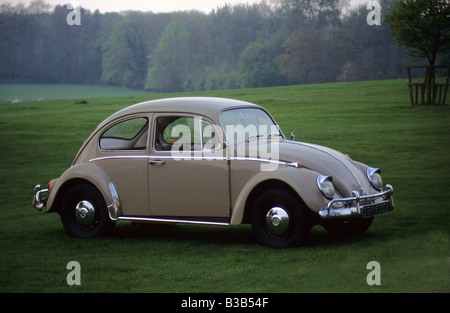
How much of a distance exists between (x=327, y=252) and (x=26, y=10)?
4169 inches

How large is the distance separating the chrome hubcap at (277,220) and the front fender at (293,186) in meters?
0.33

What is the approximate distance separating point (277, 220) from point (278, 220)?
0.05 feet

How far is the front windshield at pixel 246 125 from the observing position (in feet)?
29.9

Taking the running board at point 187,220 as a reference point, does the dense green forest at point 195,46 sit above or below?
above

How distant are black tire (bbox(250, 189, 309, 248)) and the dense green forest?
263ft

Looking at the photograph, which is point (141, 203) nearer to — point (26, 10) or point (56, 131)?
point (56, 131)

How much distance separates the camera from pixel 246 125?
30.8ft

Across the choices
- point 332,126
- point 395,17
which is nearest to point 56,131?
point 332,126

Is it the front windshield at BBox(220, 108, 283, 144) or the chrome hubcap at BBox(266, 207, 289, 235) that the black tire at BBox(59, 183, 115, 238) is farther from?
the chrome hubcap at BBox(266, 207, 289, 235)

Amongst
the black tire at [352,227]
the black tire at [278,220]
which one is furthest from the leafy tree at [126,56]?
the black tire at [278,220]

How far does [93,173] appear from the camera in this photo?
31.4ft

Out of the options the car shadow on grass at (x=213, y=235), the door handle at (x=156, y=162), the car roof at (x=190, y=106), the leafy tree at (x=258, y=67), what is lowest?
the car shadow on grass at (x=213, y=235)

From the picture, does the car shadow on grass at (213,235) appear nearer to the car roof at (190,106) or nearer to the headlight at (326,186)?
the headlight at (326,186)
